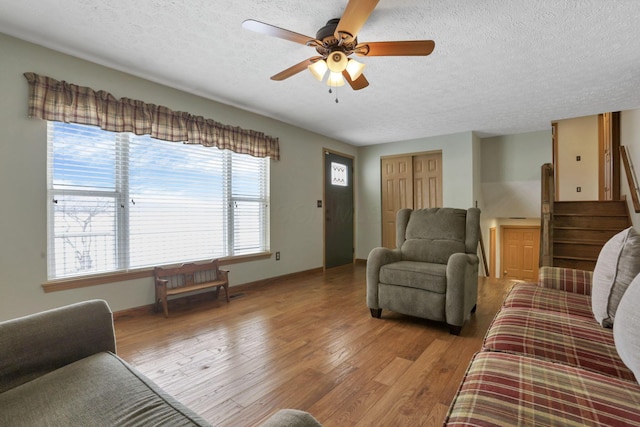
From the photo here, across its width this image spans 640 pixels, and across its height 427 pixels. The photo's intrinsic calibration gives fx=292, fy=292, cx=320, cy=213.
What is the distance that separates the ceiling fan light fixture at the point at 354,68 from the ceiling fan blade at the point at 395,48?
132 mm

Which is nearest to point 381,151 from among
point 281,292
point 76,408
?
point 281,292

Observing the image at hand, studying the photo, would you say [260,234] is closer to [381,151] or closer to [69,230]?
[69,230]

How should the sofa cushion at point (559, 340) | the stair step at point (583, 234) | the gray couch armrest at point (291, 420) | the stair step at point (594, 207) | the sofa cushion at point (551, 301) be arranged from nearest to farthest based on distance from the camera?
1. the gray couch armrest at point (291, 420)
2. the sofa cushion at point (559, 340)
3. the sofa cushion at point (551, 301)
4. the stair step at point (583, 234)
5. the stair step at point (594, 207)

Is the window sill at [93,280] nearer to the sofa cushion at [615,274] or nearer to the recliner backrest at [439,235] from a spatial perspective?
the recliner backrest at [439,235]

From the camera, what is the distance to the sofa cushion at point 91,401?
809mm

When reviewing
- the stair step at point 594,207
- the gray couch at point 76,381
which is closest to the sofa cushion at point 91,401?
the gray couch at point 76,381

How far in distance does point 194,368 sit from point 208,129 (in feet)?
8.22

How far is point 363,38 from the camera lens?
2.25m

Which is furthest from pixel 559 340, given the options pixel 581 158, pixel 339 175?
pixel 581 158

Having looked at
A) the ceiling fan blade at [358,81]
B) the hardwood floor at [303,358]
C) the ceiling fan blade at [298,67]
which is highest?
the ceiling fan blade at [298,67]

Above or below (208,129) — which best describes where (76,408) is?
below

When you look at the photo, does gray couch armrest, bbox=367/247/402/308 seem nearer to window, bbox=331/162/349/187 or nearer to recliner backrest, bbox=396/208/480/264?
recliner backrest, bbox=396/208/480/264

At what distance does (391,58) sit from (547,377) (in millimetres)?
2451

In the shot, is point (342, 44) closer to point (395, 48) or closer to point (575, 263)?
point (395, 48)
